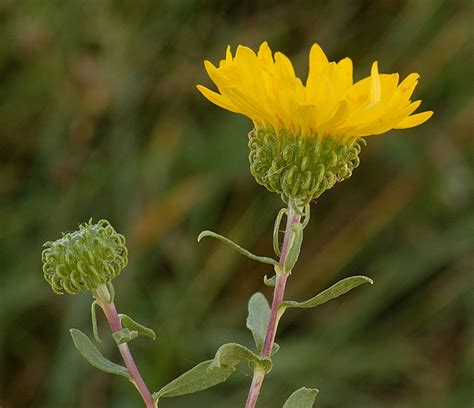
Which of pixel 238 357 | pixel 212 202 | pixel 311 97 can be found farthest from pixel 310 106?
pixel 212 202

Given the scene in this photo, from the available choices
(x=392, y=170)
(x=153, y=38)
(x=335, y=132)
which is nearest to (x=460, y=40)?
(x=392, y=170)

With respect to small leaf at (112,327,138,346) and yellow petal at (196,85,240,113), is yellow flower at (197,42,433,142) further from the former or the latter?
small leaf at (112,327,138,346)

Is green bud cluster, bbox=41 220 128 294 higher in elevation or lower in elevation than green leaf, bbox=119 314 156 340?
higher

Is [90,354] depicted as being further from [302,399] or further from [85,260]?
[302,399]

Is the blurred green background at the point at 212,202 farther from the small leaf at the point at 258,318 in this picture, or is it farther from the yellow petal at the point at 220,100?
the yellow petal at the point at 220,100

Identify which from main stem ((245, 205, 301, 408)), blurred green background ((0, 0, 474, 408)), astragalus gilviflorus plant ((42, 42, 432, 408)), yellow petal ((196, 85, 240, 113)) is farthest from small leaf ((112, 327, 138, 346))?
blurred green background ((0, 0, 474, 408))

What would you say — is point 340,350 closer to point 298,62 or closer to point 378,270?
point 378,270
